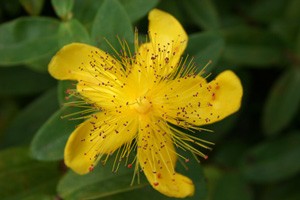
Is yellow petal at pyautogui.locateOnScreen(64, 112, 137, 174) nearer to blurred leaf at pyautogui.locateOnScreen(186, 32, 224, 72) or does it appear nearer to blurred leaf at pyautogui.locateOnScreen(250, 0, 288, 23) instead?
blurred leaf at pyautogui.locateOnScreen(186, 32, 224, 72)

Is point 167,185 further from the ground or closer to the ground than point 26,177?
further from the ground

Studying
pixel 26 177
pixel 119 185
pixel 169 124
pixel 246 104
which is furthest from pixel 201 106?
pixel 246 104

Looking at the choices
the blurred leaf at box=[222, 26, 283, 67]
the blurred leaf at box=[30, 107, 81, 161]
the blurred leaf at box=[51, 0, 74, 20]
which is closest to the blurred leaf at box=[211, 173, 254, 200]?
the blurred leaf at box=[222, 26, 283, 67]

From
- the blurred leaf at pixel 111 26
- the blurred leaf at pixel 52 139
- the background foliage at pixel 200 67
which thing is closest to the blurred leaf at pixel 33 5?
the background foliage at pixel 200 67

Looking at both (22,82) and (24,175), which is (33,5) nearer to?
(22,82)

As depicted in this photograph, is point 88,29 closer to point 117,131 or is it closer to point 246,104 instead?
point 117,131

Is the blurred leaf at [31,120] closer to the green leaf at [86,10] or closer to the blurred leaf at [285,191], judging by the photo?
the green leaf at [86,10]
